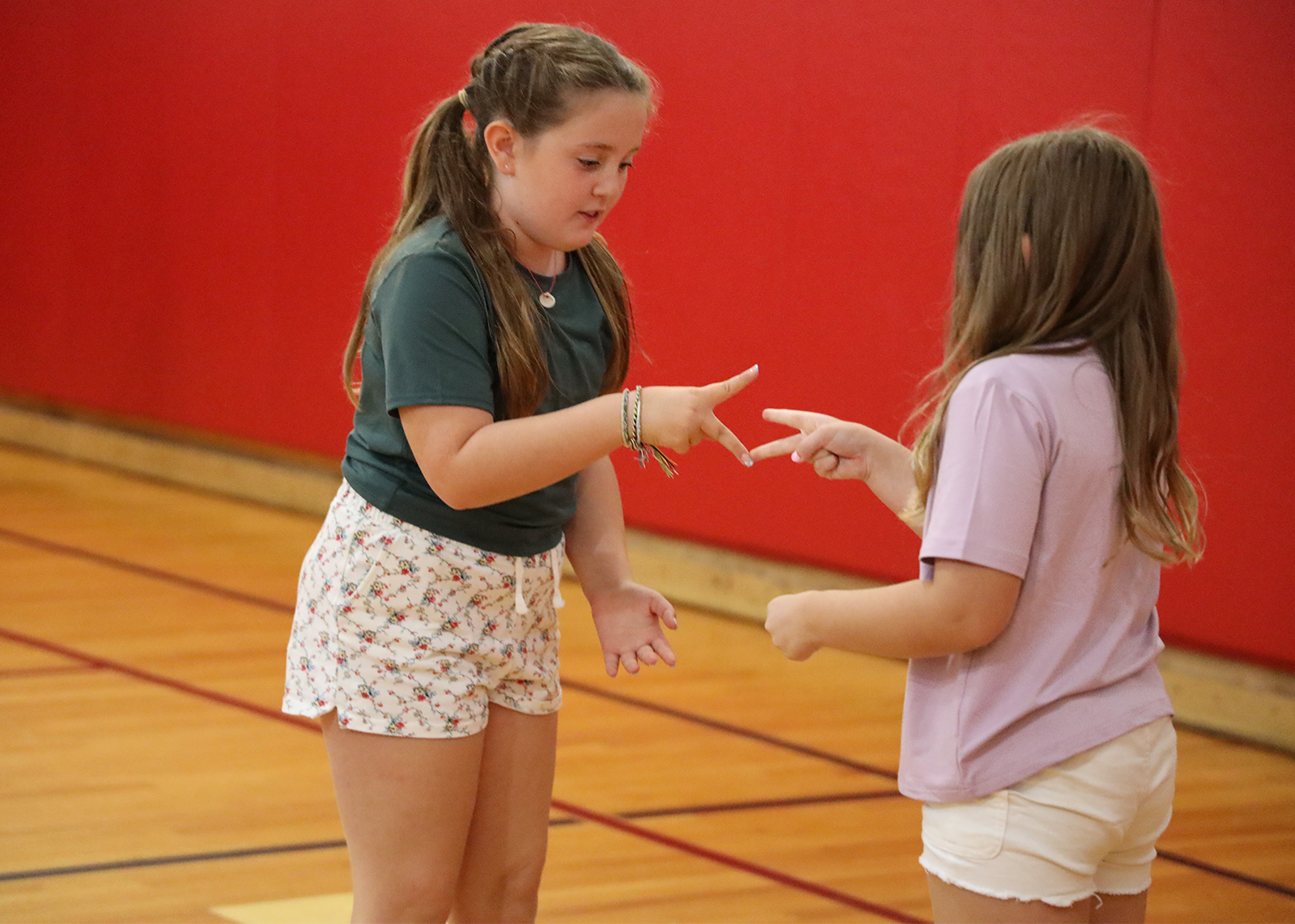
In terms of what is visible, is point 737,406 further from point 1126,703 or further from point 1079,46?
point 1126,703

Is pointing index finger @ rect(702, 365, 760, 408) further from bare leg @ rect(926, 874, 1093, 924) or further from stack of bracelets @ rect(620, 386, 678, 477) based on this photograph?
bare leg @ rect(926, 874, 1093, 924)

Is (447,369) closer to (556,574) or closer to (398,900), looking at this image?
(556,574)

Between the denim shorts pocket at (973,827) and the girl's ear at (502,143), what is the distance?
2.53 ft

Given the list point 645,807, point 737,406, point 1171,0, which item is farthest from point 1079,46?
point 645,807

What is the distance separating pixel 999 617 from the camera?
4.90ft

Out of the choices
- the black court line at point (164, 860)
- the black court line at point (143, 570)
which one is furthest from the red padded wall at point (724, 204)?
the black court line at point (164, 860)

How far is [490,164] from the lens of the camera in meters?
1.77

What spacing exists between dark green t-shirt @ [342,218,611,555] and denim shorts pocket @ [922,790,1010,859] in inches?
20.8

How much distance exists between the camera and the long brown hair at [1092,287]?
1.52 m

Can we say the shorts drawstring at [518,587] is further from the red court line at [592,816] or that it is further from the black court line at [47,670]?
the black court line at [47,670]

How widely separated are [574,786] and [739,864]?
0.51m

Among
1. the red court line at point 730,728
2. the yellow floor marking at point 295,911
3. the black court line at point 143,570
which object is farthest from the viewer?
the black court line at point 143,570

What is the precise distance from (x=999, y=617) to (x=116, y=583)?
157 inches

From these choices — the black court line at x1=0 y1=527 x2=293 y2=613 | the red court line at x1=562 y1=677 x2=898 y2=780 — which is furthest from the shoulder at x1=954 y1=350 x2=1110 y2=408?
the black court line at x1=0 y1=527 x2=293 y2=613
